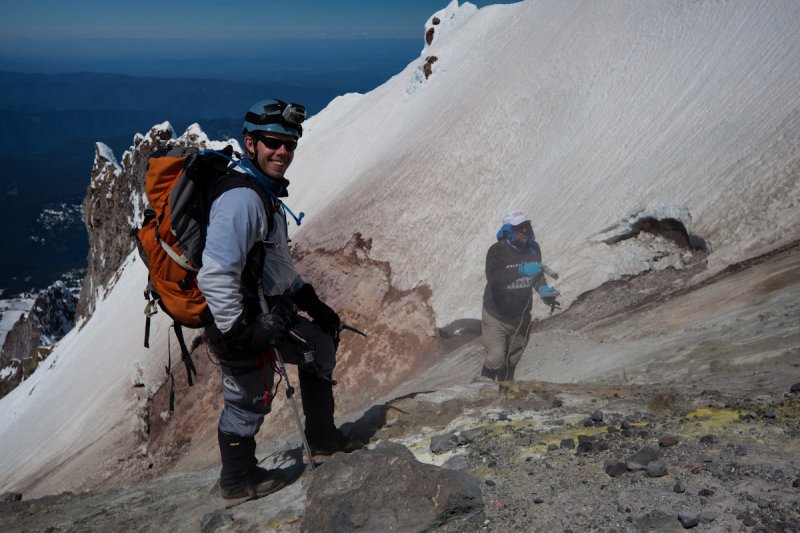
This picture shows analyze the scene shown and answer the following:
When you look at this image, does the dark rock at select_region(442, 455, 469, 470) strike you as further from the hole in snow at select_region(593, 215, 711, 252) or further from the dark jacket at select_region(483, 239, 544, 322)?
the hole in snow at select_region(593, 215, 711, 252)

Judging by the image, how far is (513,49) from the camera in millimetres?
22203

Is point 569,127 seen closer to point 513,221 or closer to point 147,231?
point 513,221

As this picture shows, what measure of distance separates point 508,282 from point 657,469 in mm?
6091

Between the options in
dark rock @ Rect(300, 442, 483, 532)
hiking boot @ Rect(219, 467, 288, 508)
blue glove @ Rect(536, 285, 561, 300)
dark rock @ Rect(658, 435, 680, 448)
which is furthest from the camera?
blue glove @ Rect(536, 285, 561, 300)

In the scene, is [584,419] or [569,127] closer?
[584,419]

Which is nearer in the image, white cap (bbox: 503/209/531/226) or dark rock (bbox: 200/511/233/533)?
dark rock (bbox: 200/511/233/533)

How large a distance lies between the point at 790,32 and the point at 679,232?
523 centimetres

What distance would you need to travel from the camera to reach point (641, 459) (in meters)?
4.56

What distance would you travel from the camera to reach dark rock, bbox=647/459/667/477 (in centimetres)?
437

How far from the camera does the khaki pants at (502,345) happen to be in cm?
1047

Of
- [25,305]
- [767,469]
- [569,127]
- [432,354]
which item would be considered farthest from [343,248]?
[25,305]

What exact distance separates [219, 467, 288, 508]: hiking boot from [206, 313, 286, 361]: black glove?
4.48 feet

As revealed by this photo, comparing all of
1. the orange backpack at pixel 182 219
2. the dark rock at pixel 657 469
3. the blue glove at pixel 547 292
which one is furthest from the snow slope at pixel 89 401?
the dark rock at pixel 657 469

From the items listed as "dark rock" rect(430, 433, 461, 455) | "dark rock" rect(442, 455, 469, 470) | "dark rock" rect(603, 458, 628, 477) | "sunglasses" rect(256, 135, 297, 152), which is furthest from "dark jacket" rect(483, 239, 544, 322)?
"dark rock" rect(603, 458, 628, 477)
